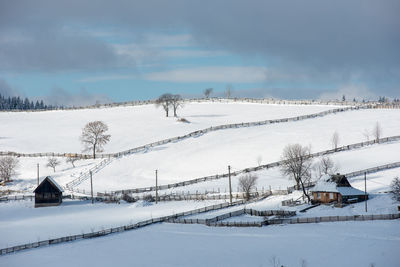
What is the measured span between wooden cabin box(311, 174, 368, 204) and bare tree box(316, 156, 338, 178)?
1324cm

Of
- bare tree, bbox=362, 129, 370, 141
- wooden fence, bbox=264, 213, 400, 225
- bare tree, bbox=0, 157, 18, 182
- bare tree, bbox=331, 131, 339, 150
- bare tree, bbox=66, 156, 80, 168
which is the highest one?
bare tree, bbox=362, 129, 370, 141

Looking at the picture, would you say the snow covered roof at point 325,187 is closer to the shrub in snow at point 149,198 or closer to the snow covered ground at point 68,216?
the snow covered ground at point 68,216

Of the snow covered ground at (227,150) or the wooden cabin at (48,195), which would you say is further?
the snow covered ground at (227,150)

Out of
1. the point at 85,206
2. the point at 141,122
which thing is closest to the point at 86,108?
the point at 141,122

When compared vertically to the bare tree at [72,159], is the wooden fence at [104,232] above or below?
below

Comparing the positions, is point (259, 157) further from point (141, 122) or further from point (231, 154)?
point (141, 122)

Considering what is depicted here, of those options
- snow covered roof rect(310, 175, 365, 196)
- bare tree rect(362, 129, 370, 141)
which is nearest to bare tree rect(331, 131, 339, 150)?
bare tree rect(362, 129, 370, 141)

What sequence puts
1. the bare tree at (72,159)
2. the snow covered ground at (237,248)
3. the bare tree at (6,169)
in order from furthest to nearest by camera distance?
1. the bare tree at (72,159)
2. the bare tree at (6,169)
3. the snow covered ground at (237,248)

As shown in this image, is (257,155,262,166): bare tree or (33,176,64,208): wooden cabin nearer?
(33,176,64,208): wooden cabin

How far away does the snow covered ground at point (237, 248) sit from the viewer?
136ft

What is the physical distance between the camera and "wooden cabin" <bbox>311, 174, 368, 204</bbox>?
62188mm

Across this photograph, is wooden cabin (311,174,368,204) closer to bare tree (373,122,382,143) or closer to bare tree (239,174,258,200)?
bare tree (239,174,258,200)

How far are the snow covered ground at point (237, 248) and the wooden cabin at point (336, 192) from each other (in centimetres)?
992

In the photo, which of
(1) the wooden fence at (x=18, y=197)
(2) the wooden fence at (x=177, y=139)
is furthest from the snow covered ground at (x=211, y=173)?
(1) the wooden fence at (x=18, y=197)
